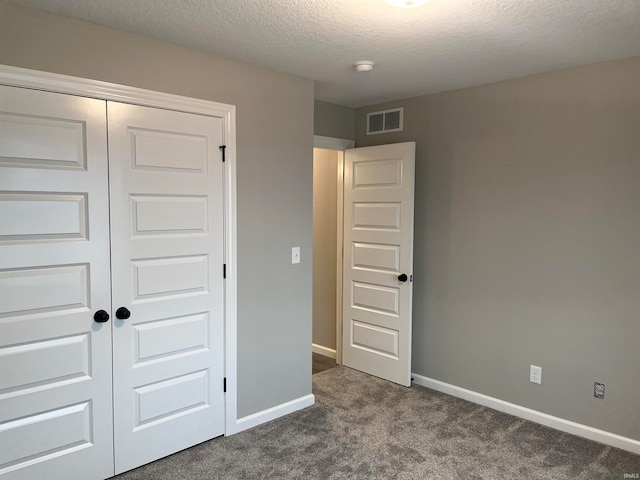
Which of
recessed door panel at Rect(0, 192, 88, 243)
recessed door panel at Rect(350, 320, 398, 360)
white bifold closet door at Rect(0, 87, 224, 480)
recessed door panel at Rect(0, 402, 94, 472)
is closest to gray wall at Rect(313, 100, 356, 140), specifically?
white bifold closet door at Rect(0, 87, 224, 480)

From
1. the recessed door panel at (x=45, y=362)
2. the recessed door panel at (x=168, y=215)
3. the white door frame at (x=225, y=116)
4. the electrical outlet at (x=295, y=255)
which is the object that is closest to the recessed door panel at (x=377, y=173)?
the electrical outlet at (x=295, y=255)

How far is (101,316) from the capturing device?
94.5 inches

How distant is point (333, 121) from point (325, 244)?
1.24m

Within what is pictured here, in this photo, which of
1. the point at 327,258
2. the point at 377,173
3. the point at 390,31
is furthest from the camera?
the point at 327,258

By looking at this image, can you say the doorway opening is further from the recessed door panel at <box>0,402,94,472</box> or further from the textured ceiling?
the recessed door panel at <box>0,402,94,472</box>

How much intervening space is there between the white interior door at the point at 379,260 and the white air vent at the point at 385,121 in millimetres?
273

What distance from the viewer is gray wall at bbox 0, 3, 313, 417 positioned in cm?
249

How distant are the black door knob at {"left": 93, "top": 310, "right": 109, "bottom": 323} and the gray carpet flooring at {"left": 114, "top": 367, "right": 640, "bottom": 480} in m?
0.89

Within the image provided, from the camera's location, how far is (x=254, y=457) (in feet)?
8.94

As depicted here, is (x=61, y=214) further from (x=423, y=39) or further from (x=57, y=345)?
(x=423, y=39)

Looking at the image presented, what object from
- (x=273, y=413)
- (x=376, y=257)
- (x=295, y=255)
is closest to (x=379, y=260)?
(x=376, y=257)

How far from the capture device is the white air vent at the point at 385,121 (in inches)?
157

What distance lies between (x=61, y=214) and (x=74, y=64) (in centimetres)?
75

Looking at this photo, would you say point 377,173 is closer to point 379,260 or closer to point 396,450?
point 379,260
